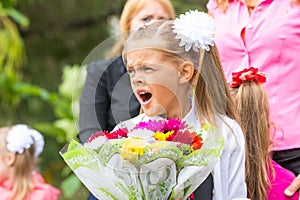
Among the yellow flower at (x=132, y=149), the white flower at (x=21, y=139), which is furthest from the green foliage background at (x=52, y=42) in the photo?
the yellow flower at (x=132, y=149)

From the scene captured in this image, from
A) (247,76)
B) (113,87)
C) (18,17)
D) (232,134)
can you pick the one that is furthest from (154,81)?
(18,17)

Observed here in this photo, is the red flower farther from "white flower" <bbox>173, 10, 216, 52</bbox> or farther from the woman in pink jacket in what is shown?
the woman in pink jacket

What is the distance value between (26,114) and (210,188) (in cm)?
1021

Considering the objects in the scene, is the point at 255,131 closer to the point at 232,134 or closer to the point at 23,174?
the point at 232,134

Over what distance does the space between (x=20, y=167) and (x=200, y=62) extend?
282cm

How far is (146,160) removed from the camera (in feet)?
10.6

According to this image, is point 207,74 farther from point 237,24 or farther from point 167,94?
point 237,24

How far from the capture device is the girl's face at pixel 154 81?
11.1 ft

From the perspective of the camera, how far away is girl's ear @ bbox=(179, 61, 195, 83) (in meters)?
3.46

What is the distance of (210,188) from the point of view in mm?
3641

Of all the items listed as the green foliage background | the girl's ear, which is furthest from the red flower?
the green foliage background

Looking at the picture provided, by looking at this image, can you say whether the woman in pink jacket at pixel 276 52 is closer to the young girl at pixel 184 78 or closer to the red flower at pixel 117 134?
the young girl at pixel 184 78

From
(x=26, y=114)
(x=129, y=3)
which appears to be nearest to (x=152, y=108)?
(x=129, y=3)

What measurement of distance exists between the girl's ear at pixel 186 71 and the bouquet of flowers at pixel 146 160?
0.19 m
